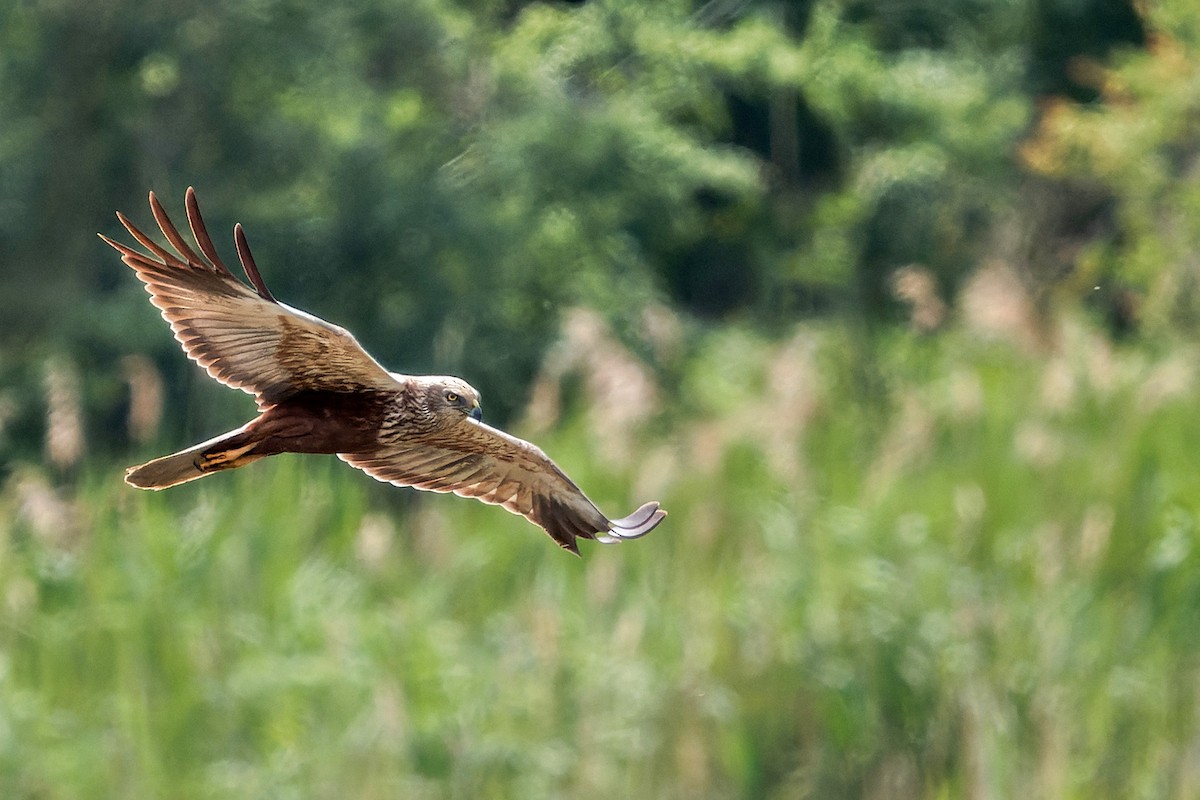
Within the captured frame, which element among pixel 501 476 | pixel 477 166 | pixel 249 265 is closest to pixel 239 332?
pixel 249 265

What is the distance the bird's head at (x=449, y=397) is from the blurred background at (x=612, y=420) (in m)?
3.64

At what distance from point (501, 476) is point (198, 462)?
82 centimetres

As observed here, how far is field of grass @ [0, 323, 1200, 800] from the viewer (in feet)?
24.6

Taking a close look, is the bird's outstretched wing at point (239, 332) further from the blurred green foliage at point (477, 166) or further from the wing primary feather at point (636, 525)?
the blurred green foliage at point (477, 166)

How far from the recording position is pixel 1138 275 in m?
14.7

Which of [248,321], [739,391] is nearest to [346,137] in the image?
[739,391]

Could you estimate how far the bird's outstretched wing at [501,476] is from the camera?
13.4 ft

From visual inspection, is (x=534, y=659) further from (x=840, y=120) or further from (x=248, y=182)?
(x=840, y=120)

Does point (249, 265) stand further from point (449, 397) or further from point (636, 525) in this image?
point (636, 525)

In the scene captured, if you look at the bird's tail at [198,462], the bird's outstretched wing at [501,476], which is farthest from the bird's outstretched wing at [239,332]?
the bird's outstretched wing at [501,476]

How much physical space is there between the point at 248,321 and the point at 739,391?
9.17m

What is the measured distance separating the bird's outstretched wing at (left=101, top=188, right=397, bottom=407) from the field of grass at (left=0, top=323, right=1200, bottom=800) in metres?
3.82

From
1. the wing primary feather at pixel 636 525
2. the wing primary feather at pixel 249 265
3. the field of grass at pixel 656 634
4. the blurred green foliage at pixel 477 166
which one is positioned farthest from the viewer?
the blurred green foliage at pixel 477 166

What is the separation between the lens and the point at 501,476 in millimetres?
4242
